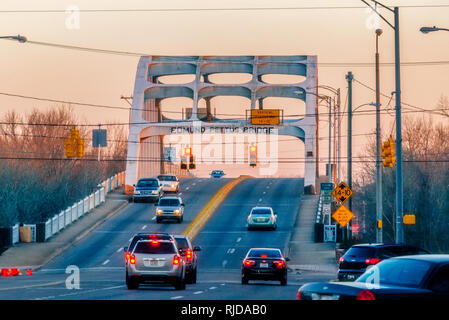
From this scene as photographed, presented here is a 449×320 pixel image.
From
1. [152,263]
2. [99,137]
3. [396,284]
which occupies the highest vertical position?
[99,137]

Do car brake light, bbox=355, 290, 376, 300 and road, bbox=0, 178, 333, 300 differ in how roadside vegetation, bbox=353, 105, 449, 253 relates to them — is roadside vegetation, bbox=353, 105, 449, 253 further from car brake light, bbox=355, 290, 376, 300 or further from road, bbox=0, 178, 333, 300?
car brake light, bbox=355, 290, 376, 300

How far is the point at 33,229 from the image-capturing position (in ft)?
185

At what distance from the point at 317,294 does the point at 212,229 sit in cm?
5129

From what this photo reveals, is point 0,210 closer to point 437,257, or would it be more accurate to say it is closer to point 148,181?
point 148,181

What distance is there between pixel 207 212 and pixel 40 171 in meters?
35.0

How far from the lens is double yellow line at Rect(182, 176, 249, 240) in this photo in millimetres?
60156

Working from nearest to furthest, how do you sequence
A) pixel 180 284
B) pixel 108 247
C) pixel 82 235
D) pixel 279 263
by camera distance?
A: 1. pixel 180 284
2. pixel 279 263
3. pixel 108 247
4. pixel 82 235

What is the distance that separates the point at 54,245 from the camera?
179ft

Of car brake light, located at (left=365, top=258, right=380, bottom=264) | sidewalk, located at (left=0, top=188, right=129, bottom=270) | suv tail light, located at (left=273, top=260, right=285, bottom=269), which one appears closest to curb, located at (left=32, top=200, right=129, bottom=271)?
sidewalk, located at (left=0, top=188, right=129, bottom=270)

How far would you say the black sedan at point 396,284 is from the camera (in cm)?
1162

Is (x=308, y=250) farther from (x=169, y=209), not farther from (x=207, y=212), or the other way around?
(x=207, y=212)

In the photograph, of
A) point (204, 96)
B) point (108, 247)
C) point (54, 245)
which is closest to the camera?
point (108, 247)

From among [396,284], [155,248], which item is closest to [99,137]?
[155,248]
